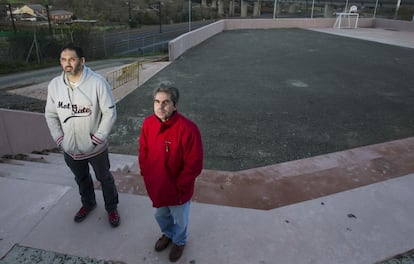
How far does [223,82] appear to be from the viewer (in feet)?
31.1

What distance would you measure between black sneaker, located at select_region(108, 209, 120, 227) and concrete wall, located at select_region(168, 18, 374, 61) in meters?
11.1

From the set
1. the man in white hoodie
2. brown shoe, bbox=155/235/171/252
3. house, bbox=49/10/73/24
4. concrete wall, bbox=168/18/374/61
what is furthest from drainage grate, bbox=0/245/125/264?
house, bbox=49/10/73/24

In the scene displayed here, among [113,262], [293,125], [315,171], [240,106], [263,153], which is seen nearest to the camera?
[113,262]

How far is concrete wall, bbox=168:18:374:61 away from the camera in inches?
575

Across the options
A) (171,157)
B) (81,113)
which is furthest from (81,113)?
(171,157)

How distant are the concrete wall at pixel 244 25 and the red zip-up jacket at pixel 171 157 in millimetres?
11402

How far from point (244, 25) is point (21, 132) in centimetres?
1978

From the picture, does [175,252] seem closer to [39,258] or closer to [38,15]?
[39,258]

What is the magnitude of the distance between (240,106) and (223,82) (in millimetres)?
2284

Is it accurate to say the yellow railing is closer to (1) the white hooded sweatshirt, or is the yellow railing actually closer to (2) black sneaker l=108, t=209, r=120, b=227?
(1) the white hooded sweatshirt

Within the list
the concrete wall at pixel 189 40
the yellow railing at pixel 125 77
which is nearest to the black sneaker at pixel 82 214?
the yellow railing at pixel 125 77

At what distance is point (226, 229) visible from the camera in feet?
8.91

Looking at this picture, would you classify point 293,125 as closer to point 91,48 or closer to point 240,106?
point 240,106

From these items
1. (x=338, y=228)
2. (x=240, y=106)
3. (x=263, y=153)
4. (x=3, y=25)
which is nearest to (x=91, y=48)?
(x=3, y=25)
